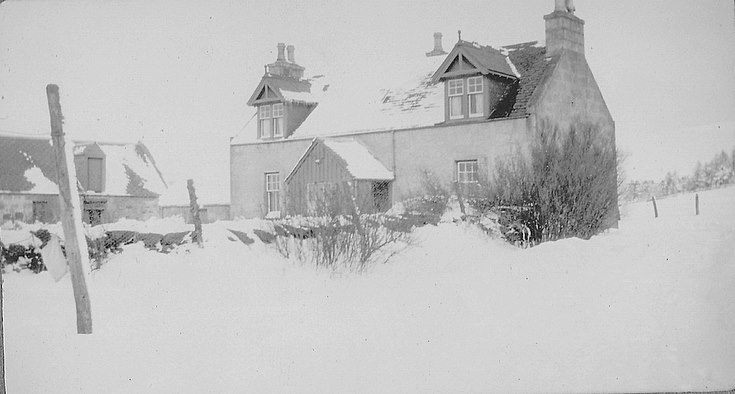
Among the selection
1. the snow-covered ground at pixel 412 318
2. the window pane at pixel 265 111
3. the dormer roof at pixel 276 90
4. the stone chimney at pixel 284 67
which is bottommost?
the snow-covered ground at pixel 412 318

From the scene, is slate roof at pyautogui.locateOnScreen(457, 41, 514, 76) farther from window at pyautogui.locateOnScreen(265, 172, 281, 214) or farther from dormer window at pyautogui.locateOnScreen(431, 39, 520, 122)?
window at pyautogui.locateOnScreen(265, 172, 281, 214)

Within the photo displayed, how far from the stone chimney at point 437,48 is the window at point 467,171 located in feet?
2.21

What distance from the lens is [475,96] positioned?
13.6ft

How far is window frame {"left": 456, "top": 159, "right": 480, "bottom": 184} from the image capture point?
4012 mm

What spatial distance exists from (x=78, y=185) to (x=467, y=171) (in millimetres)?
2144

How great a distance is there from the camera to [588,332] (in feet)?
12.6

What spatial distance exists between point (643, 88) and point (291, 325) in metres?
2.50

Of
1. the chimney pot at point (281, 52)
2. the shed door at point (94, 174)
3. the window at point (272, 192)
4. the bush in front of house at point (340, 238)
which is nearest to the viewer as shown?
the shed door at point (94, 174)

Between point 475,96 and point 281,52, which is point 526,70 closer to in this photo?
point 475,96

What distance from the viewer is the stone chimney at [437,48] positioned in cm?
412

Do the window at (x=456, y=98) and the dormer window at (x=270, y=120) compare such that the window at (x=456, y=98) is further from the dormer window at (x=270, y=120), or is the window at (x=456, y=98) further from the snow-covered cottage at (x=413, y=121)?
the dormer window at (x=270, y=120)

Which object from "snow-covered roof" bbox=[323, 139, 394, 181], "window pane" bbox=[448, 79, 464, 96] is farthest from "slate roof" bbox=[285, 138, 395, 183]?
"window pane" bbox=[448, 79, 464, 96]

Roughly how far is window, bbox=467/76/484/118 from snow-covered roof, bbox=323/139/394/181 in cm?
62

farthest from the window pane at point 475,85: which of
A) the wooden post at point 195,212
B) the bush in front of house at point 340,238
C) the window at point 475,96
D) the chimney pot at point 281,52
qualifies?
the wooden post at point 195,212
